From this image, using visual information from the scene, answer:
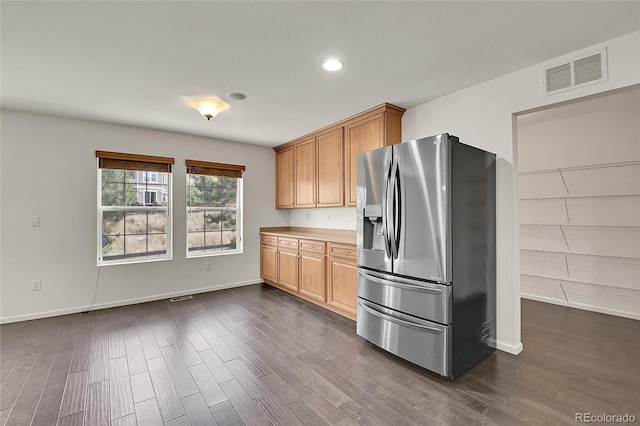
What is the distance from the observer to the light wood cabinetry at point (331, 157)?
3.46 meters

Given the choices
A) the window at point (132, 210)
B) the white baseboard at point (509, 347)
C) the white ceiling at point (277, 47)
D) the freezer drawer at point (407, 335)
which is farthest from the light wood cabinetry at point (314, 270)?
the white ceiling at point (277, 47)

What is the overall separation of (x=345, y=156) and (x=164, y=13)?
250 cm

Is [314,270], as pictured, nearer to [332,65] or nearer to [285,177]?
[285,177]

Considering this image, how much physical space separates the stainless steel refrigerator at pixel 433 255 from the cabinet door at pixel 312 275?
1105 millimetres

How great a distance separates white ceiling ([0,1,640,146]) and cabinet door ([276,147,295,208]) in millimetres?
1834

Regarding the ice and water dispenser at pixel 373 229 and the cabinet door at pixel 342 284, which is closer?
the ice and water dispenser at pixel 373 229

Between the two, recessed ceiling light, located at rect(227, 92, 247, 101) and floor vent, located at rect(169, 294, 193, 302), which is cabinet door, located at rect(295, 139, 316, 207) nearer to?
recessed ceiling light, located at rect(227, 92, 247, 101)

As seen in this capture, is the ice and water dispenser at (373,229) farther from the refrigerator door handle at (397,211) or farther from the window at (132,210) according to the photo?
the window at (132,210)

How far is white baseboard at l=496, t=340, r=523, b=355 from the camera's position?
2.63 m

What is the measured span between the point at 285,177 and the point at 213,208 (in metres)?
1.33

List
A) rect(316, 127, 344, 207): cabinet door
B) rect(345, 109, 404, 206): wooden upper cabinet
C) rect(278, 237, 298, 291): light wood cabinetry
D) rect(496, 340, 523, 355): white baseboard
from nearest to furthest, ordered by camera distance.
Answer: rect(496, 340, 523, 355): white baseboard, rect(345, 109, 404, 206): wooden upper cabinet, rect(316, 127, 344, 207): cabinet door, rect(278, 237, 298, 291): light wood cabinetry

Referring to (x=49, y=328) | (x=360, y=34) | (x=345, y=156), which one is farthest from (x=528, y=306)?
(x=49, y=328)

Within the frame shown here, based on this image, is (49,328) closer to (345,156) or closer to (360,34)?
(345,156)
